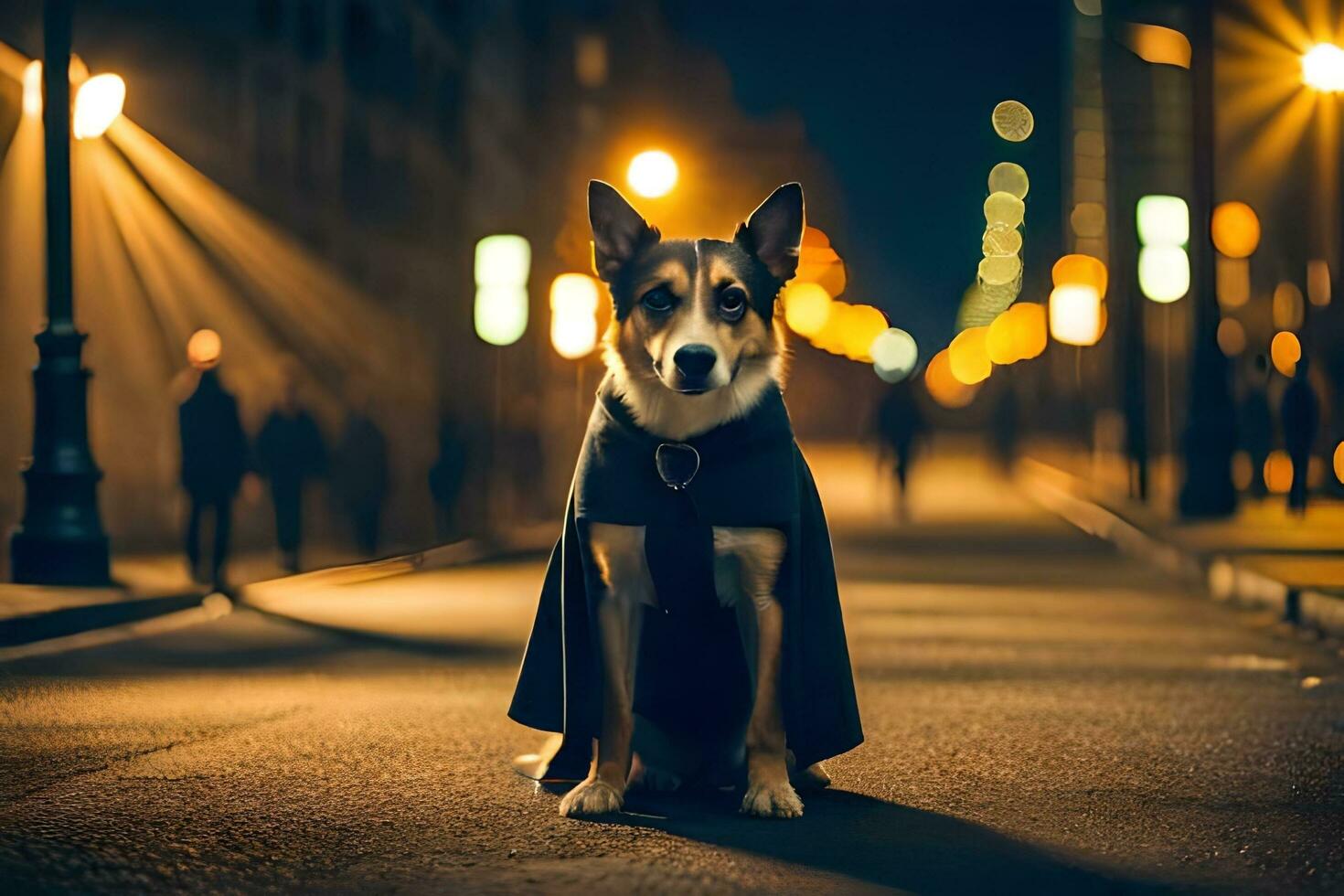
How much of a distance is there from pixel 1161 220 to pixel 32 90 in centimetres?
1539

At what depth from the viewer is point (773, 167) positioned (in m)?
139

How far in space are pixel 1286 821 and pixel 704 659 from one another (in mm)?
1842

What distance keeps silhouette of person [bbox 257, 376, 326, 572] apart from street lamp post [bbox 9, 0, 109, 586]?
2570 mm

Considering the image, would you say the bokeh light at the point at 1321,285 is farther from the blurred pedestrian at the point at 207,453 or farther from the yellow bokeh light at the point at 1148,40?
the blurred pedestrian at the point at 207,453

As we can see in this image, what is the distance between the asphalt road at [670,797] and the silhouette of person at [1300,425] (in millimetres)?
11947

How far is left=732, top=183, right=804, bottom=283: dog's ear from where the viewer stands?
20.7 ft

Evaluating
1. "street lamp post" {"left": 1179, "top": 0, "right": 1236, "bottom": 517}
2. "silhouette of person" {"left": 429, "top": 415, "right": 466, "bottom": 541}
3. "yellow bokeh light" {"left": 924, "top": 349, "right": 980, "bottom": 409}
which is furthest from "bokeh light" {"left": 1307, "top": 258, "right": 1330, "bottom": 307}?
"yellow bokeh light" {"left": 924, "top": 349, "right": 980, "bottom": 409}

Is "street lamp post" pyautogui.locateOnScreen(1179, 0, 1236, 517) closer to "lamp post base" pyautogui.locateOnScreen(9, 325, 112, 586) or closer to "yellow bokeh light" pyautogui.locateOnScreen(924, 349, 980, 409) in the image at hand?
"lamp post base" pyautogui.locateOnScreen(9, 325, 112, 586)

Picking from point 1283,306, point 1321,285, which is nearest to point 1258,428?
point 1321,285

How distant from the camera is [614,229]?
6.34 meters

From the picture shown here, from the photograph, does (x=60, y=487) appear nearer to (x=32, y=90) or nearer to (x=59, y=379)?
(x=59, y=379)

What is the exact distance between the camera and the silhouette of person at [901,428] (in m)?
31.2

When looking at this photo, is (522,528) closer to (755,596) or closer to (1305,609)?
(1305,609)

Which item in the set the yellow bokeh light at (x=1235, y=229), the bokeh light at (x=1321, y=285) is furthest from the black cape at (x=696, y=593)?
the bokeh light at (x=1321, y=285)
